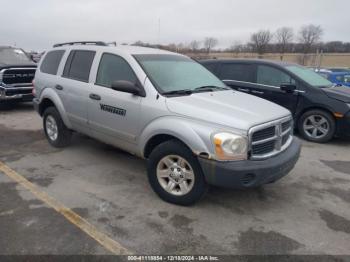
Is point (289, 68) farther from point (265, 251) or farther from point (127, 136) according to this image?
point (265, 251)

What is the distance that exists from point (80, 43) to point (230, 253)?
4257 mm

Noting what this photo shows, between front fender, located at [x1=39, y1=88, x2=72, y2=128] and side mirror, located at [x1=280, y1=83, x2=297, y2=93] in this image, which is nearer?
front fender, located at [x1=39, y1=88, x2=72, y2=128]

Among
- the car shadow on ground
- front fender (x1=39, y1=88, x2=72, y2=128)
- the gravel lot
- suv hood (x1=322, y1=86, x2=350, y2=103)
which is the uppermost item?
suv hood (x1=322, y1=86, x2=350, y2=103)

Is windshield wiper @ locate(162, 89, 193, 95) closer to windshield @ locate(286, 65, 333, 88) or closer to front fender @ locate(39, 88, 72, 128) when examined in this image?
front fender @ locate(39, 88, 72, 128)

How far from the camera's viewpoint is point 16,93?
923 centimetres

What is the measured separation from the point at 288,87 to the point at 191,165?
14.1ft

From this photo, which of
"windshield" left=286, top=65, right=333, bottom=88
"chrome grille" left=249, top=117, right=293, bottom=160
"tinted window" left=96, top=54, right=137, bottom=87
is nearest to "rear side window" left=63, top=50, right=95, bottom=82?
"tinted window" left=96, top=54, right=137, bottom=87

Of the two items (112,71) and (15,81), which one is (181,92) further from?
(15,81)

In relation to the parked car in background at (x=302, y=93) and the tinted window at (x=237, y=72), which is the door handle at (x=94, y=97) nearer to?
the parked car in background at (x=302, y=93)

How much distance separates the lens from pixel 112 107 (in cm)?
436

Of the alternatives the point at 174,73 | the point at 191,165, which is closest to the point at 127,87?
the point at 174,73

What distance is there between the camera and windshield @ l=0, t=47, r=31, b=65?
32.6 feet

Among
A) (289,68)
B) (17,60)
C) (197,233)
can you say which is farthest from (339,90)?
(17,60)

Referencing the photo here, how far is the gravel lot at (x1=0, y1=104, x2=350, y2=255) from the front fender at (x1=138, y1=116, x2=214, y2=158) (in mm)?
815
